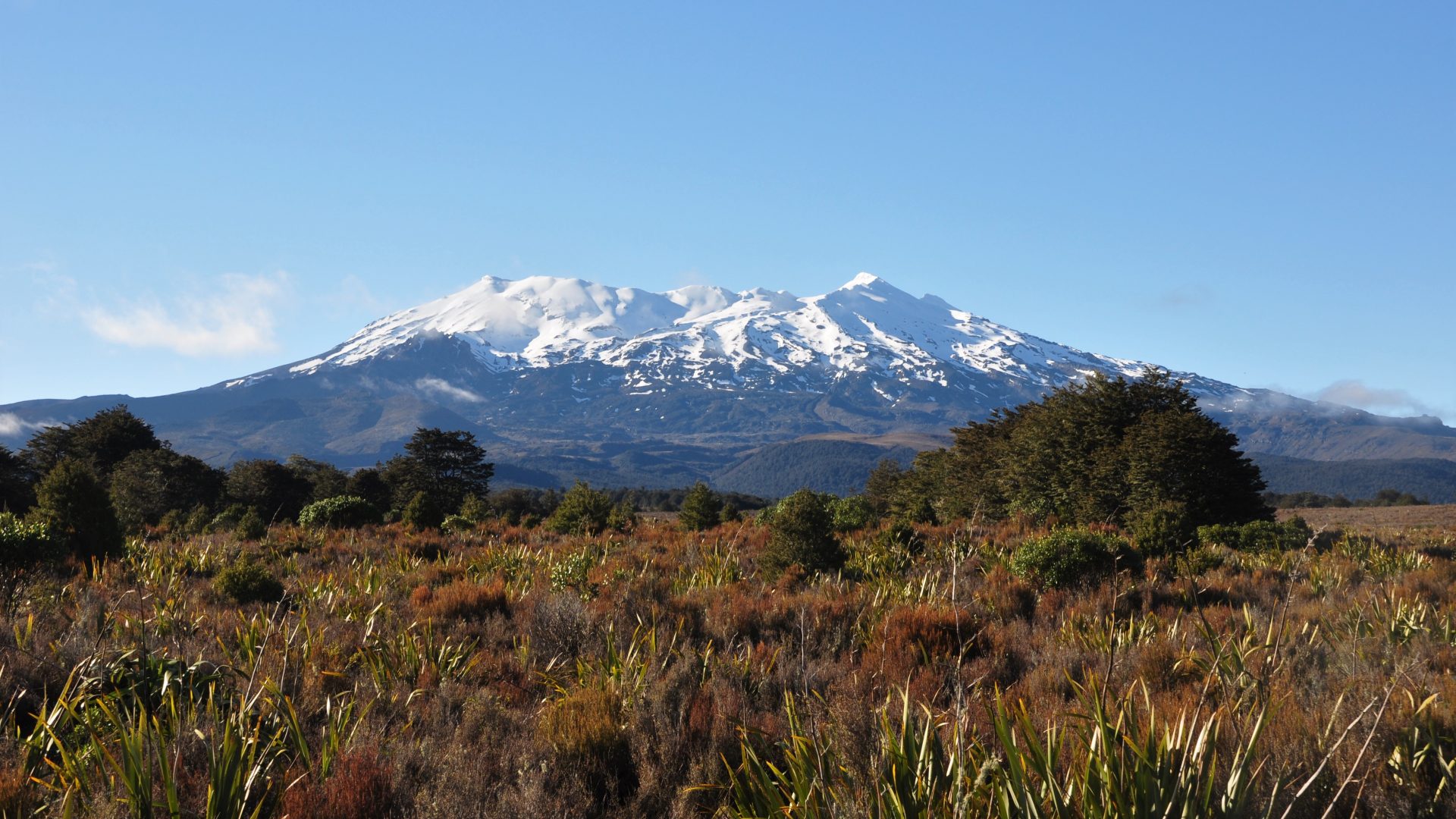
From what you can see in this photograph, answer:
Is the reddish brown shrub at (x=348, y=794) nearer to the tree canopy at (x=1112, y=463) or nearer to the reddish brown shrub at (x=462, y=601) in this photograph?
the reddish brown shrub at (x=462, y=601)

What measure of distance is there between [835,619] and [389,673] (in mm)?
3846

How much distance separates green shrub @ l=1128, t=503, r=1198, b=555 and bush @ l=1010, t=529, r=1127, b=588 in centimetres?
254

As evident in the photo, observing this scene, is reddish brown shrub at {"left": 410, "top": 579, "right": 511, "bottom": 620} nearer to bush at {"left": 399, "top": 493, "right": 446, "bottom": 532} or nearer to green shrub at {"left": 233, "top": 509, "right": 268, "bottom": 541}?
green shrub at {"left": 233, "top": 509, "right": 268, "bottom": 541}

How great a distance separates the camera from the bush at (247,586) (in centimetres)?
830

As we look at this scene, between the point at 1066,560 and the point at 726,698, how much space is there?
20.2 ft

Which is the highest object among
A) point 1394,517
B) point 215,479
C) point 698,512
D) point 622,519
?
point 622,519

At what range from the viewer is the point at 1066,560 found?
923cm

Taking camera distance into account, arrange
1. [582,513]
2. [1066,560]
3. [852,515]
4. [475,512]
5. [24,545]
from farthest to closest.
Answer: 1. [475,512]
2. [582,513]
3. [852,515]
4. [1066,560]
5. [24,545]

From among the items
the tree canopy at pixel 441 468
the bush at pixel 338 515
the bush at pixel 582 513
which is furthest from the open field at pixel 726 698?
the tree canopy at pixel 441 468

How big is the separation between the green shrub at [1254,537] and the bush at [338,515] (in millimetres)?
→ 17586

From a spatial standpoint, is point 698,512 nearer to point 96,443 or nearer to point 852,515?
point 852,515

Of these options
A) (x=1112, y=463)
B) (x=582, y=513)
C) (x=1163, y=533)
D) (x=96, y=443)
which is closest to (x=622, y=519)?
(x=582, y=513)

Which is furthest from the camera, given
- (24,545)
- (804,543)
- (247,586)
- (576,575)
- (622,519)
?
(622,519)

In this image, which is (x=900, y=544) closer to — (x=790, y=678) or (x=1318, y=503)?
(x=790, y=678)
